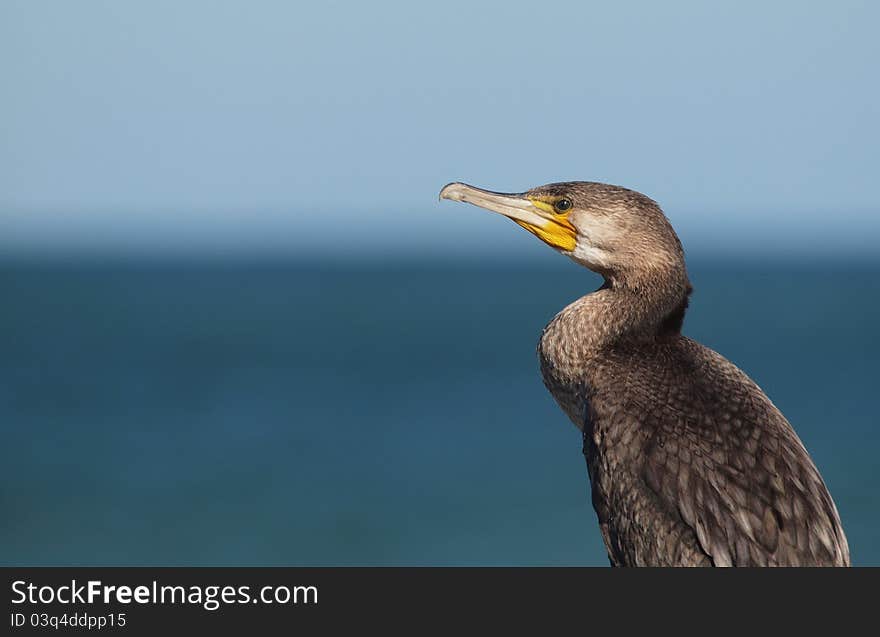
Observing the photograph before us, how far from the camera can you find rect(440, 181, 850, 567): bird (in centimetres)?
684

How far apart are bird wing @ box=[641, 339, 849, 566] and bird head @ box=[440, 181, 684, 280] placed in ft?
2.99

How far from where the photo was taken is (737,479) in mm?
6930

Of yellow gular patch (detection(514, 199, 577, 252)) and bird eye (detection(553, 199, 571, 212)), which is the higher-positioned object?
bird eye (detection(553, 199, 571, 212))

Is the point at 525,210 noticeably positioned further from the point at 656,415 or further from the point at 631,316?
the point at 656,415

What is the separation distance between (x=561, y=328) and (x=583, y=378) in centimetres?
35

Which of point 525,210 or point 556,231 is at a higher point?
point 525,210

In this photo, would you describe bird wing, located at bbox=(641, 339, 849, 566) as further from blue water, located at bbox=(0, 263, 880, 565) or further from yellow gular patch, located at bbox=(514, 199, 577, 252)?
blue water, located at bbox=(0, 263, 880, 565)

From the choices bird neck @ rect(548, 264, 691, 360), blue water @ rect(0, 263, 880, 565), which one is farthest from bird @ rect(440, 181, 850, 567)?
blue water @ rect(0, 263, 880, 565)

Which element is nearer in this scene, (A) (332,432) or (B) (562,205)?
(B) (562,205)

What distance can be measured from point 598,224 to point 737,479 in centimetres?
184

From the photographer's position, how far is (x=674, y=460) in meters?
7.07

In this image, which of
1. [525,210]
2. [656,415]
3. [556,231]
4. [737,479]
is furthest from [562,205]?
[737,479]

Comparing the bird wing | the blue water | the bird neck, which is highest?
the blue water
